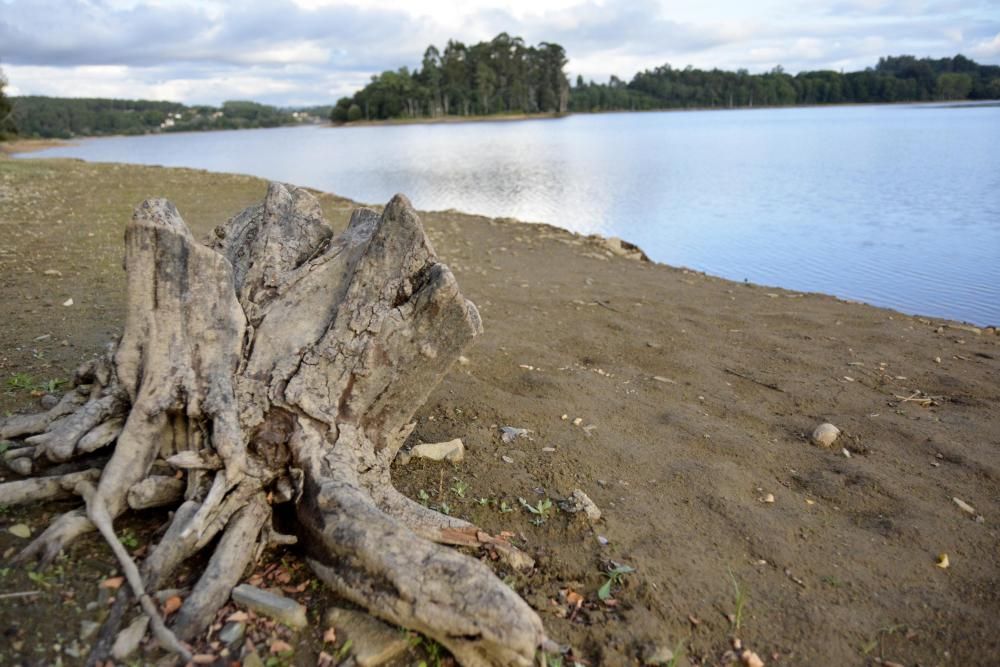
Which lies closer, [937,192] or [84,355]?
[84,355]

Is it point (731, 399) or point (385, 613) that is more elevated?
point (385, 613)

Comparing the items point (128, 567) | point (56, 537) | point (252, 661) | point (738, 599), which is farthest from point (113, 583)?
point (738, 599)

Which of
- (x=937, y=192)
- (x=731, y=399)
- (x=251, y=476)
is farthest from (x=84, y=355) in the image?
(x=937, y=192)

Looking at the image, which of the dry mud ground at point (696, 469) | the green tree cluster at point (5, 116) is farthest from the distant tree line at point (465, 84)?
the dry mud ground at point (696, 469)

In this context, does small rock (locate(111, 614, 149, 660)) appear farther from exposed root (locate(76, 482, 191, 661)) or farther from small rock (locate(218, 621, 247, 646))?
Answer: small rock (locate(218, 621, 247, 646))

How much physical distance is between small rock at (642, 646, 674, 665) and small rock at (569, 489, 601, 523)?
2.79 ft

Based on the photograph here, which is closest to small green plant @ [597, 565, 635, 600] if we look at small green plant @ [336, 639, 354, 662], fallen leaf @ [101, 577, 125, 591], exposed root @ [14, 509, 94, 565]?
small green plant @ [336, 639, 354, 662]

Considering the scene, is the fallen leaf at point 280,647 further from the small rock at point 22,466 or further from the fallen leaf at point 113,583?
the small rock at point 22,466

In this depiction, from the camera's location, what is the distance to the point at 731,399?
17.5 ft

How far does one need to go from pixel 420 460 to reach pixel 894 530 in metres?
2.58

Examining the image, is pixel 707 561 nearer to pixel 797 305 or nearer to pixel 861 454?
pixel 861 454

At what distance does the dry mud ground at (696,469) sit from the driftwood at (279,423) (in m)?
0.21

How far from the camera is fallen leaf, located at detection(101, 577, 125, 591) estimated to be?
8.29 feet

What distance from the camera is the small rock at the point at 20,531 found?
277 centimetres
